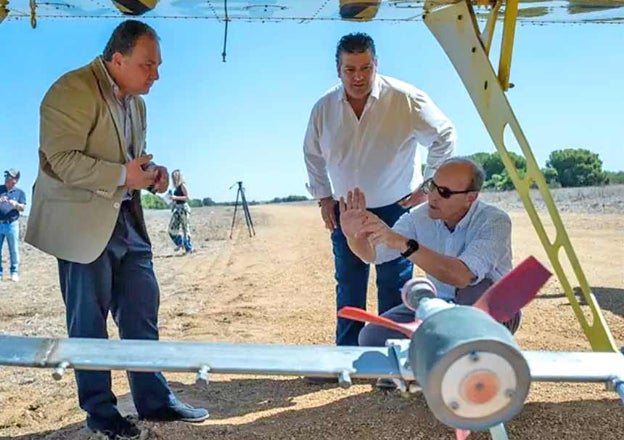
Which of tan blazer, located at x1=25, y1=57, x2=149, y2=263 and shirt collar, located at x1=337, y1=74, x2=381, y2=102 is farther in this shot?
shirt collar, located at x1=337, y1=74, x2=381, y2=102

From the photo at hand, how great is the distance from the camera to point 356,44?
3832 mm

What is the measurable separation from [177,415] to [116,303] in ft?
2.09

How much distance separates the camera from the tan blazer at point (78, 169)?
9.61 ft

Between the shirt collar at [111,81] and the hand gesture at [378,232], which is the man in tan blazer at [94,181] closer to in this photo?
the shirt collar at [111,81]

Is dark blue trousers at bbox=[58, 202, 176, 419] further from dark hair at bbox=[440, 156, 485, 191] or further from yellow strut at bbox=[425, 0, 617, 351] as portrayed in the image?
yellow strut at bbox=[425, 0, 617, 351]

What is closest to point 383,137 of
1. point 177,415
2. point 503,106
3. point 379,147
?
point 379,147

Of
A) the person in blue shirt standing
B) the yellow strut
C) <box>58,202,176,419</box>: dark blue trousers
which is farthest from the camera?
the person in blue shirt standing

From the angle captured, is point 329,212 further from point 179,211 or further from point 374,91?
point 179,211

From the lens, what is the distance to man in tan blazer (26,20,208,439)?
9.65 feet

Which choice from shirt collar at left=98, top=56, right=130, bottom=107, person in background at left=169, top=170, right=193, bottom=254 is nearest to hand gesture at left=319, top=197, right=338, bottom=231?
shirt collar at left=98, top=56, right=130, bottom=107

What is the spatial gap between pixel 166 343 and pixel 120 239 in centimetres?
168

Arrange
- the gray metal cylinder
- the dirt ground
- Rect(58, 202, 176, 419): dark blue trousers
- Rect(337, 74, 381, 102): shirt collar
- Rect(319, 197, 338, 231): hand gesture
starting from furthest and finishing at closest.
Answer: Rect(319, 197, 338, 231): hand gesture → Rect(337, 74, 381, 102): shirt collar → the dirt ground → Rect(58, 202, 176, 419): dark blue trousers → the gray metal cylinder

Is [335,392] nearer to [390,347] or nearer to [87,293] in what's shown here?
[87,293]

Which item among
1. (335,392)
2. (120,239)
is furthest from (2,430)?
(335,392)
